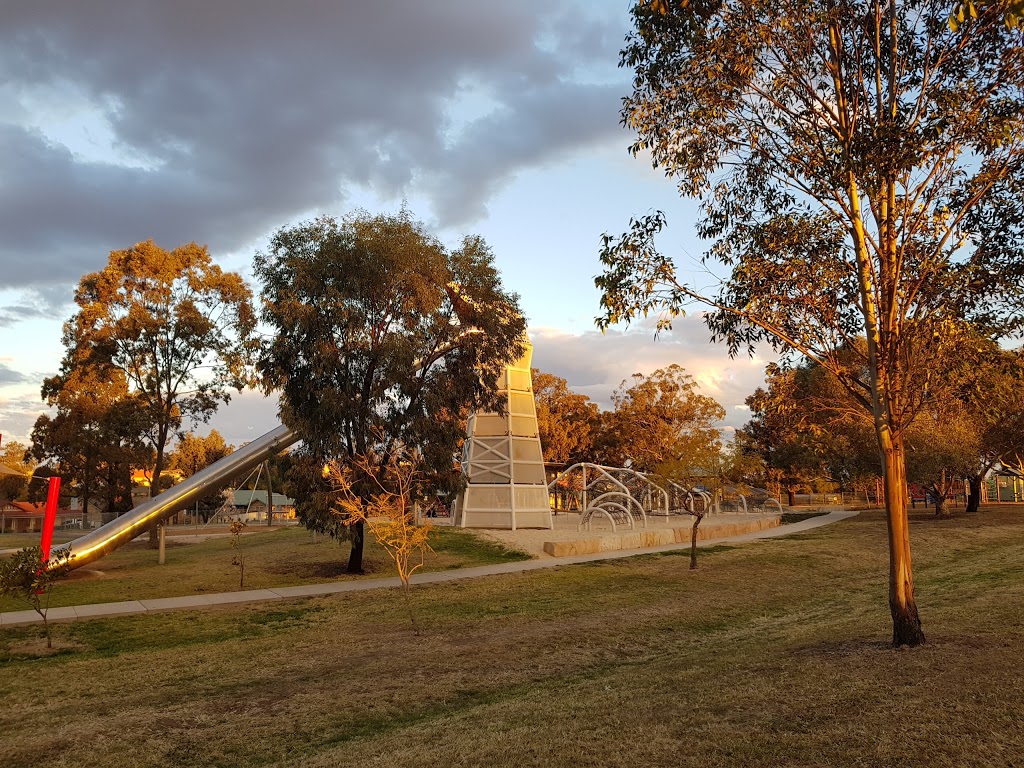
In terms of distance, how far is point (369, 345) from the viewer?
20688 mm

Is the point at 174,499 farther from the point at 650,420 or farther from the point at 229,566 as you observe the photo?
the point at 650,420

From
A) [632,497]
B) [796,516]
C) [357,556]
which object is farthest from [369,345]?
[796,516]

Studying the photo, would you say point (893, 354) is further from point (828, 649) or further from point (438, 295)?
point (438, 295)

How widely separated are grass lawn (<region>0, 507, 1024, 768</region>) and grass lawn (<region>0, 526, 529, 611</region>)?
3.89 meters

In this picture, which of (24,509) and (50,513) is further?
(24,509)

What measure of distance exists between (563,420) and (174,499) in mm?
41013

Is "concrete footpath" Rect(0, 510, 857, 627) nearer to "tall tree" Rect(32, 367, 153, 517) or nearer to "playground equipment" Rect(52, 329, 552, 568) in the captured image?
"playground equipment" Rect(52, 329, 552, 568)

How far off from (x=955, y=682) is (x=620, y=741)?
3.88 metres

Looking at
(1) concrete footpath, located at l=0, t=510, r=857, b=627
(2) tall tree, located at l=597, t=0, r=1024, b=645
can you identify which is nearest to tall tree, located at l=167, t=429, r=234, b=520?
(1) concrete footpath, located at l=0, t=510, r=857, b=627

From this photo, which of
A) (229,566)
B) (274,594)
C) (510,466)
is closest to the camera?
(274,594)

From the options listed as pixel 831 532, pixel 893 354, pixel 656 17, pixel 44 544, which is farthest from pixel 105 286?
pixel 831 532

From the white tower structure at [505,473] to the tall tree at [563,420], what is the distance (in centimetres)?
2440

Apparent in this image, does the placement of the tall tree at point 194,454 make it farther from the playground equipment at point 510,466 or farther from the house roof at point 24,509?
the playground equipment at point 510,466

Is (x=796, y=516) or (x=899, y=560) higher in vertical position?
(x=899, y=560)
